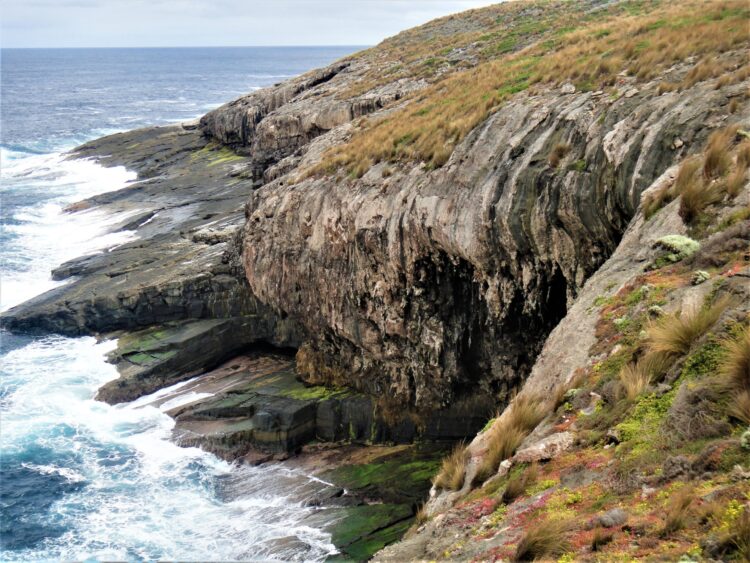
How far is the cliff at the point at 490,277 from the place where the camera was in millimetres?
8266

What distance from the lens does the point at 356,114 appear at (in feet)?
136

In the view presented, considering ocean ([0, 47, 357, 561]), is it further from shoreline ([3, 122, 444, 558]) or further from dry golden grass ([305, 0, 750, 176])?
dry golden grass ([305, 0, 750, 176])

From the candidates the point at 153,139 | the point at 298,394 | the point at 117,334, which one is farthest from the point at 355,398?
the point at 153,139

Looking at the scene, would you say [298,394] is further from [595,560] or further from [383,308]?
[595,560]

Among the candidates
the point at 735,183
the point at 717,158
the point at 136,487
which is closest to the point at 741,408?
the point at 735,183

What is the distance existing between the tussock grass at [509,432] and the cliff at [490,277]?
0.05 m

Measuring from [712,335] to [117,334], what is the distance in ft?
93.7

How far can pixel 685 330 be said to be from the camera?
8.38 meters

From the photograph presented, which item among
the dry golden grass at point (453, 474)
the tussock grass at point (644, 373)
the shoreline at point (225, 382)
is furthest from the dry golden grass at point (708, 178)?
the shoreline at point (225, 382)

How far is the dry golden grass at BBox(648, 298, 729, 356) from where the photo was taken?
8250 millimetres

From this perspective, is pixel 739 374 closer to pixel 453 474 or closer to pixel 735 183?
pixel 453 474

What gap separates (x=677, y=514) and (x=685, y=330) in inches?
125

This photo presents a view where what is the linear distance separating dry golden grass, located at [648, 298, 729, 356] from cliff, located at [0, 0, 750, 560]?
0.19 meters

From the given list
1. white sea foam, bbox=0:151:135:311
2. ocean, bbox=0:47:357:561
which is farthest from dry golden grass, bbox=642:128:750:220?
white sea foam, bbox=0:151:135:311
